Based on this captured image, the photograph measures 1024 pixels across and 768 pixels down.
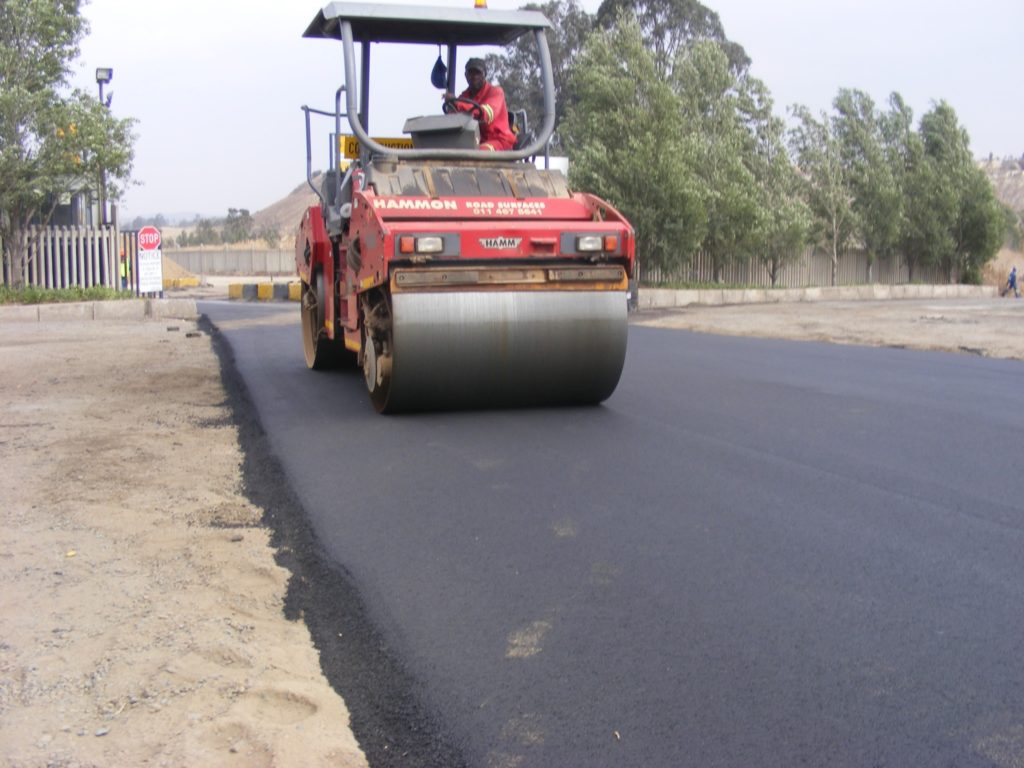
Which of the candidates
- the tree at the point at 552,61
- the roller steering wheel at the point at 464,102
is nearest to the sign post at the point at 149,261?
the roller steering wheel at the point at 464,102

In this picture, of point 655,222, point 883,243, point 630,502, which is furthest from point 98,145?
point 883,243

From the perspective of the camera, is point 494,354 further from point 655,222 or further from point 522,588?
point 655,222

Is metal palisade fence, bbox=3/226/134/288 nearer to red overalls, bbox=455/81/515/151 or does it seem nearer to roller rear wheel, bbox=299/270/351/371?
roller rear wheel, bbox=299/270/351/371

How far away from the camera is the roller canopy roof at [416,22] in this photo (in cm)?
787

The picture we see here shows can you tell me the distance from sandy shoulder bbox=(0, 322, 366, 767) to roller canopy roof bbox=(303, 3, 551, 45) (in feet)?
10.1

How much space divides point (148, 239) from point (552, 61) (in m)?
24.3

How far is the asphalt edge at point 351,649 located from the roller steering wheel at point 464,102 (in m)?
3.56

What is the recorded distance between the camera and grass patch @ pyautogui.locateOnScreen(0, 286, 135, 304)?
1902 centimetres

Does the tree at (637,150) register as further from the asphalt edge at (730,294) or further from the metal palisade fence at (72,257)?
the metal palisade fence at (72,257)

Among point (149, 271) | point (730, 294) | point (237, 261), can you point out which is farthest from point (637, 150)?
point (237, 261)

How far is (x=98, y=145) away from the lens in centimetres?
1933

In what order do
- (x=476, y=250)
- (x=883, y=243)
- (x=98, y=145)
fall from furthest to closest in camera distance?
(x=883, y=243), (x=98, y=145), (x=476, y=250)

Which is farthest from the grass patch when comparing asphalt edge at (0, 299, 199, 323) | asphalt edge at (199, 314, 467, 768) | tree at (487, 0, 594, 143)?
tree at (487, 0, 594, 143)

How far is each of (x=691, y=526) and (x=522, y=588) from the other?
0.99m
